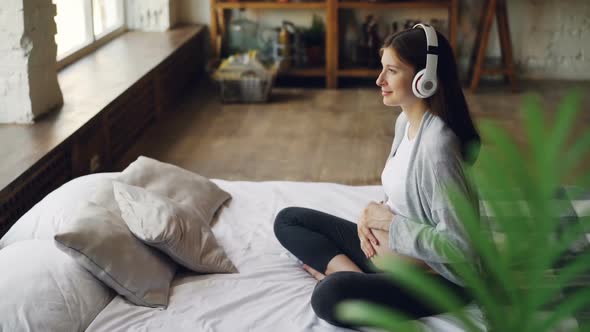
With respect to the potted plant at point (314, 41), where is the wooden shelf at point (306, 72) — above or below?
below

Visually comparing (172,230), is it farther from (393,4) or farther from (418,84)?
(393,4)

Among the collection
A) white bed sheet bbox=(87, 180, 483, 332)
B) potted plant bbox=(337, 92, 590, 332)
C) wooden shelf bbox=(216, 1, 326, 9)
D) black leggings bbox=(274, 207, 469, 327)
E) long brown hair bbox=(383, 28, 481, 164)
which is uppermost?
potted plant bbox=(337, 92, 590, 332)

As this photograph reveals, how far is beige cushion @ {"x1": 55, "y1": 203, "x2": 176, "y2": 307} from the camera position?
2.33 metres

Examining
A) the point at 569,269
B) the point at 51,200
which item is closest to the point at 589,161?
the point at 51,200

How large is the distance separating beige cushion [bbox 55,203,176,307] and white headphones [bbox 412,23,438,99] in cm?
95

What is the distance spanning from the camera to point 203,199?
121 inches

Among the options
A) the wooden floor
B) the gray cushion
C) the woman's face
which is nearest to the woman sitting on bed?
the woman's face

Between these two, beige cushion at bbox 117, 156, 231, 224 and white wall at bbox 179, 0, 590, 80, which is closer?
beige cushion at bbox 117, 156, 231, 224

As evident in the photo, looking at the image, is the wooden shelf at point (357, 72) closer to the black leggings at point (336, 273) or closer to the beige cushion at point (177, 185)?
the beige cushion at point (177, 185)

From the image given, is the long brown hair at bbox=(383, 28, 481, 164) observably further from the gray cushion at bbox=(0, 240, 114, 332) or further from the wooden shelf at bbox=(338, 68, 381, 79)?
the wooden shelf at bbox=(338, 68, 381, 79)

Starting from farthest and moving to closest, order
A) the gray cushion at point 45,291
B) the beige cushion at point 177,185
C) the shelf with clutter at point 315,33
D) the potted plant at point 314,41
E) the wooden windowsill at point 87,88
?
1. the potted plant at point 314,41
2. the shelf with clutter at point 315,33
3. the wooden windowsill at point 87,88
4. the beige cushion at point 177,185
5. the gray cushion at point 45,291

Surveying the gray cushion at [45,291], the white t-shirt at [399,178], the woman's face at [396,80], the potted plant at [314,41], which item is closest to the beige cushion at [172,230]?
the gray cushion at [45,291]

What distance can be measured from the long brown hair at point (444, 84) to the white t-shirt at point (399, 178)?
0.41 feet

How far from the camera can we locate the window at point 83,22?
483 cm
